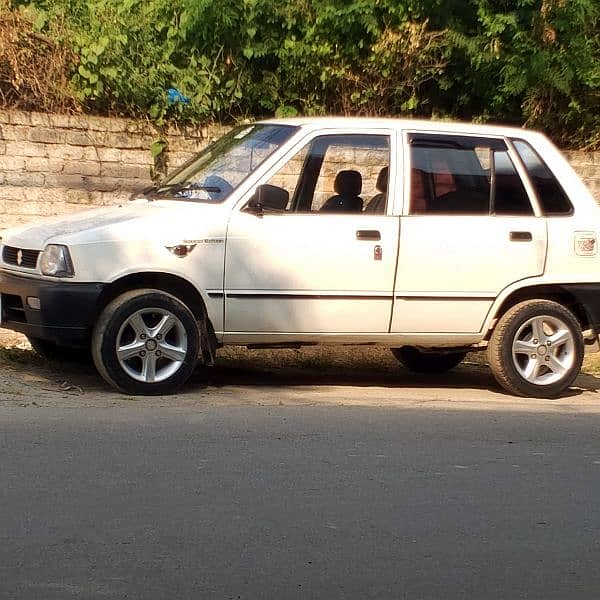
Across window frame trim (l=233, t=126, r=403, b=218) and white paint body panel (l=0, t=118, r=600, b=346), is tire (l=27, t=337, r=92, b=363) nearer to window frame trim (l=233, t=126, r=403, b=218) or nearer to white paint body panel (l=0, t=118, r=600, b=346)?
white paint body panel (l=0, t=118, r=600, b=346)

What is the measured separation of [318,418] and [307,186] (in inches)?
68.3

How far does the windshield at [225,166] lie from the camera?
8609 millimetres

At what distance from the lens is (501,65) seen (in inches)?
524

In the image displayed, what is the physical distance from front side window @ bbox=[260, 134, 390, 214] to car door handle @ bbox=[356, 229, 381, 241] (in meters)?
0.17

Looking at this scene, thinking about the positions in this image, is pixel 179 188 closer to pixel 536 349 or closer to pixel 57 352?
pixel 57 352

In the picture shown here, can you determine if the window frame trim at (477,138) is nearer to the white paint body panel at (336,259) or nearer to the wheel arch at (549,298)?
the white paint body panel at (336,259)

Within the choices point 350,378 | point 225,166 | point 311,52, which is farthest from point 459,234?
point 311,52

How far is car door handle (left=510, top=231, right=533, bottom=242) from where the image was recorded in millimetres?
8828

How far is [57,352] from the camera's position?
9.23 meters

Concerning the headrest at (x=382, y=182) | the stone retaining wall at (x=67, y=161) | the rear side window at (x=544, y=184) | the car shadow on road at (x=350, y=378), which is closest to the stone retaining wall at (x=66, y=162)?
the stone retaining wall at (x=67, y=161)

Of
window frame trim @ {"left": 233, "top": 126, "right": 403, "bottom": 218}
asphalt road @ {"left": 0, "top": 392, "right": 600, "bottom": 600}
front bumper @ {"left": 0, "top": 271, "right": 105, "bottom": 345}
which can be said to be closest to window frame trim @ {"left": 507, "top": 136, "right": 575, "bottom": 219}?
window frame trim @ {"left": 233, "top": 126, "right": 403, "bottom": 218}

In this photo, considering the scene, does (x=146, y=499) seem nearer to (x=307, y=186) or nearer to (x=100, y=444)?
(x=100, y=444)

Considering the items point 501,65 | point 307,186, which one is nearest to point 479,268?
point 307,186

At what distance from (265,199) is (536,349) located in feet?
7.45
